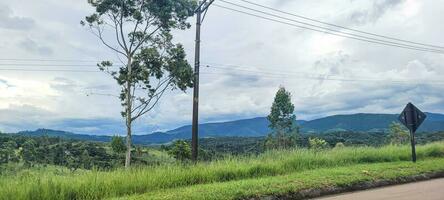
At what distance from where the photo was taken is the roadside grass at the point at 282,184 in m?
11.3

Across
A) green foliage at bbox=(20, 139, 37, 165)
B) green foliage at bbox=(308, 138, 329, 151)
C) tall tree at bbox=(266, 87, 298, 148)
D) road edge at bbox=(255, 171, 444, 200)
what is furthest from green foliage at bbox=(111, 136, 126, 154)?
tall tree at bbox=(266, 87, 298, 148)

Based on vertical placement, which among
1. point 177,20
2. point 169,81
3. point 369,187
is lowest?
point 369,187

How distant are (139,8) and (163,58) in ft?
11.6

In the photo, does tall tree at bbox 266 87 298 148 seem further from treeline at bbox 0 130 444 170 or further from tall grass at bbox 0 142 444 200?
tall grass at bbox 0 142 444 200

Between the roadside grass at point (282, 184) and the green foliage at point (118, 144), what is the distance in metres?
13.8

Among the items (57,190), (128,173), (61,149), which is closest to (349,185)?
(128,173)

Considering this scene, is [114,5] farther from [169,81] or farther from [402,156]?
[402,156]

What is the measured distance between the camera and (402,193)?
12680mm

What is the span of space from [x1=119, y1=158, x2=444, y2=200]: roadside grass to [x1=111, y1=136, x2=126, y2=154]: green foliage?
13806 millimetres

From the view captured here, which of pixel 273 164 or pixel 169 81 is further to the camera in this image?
pixel 169 81

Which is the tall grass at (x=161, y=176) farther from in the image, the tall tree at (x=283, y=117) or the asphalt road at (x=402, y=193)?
the tall tree at (x=283, y=117)

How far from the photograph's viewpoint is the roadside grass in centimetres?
1128

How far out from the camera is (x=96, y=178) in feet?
40.2

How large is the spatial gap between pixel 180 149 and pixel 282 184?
14.7 metres
